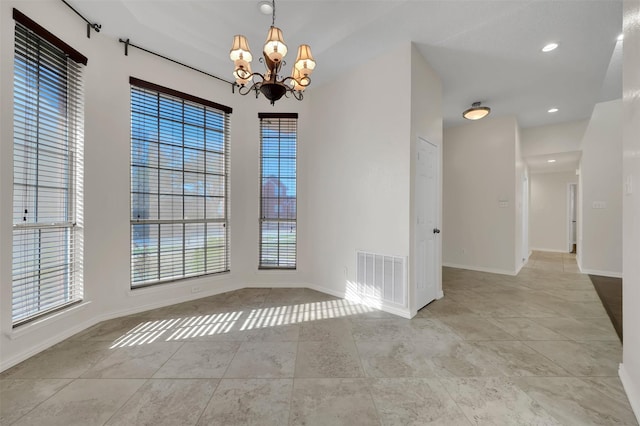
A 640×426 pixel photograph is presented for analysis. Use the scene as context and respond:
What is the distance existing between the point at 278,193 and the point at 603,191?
20.5 feet

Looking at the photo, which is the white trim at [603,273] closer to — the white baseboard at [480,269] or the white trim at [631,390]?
the white baseboard at [480,269]

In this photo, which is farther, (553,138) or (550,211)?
(550,211)

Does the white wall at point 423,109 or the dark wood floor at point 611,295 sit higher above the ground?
the white wall at point 423,109

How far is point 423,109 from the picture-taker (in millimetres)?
3174

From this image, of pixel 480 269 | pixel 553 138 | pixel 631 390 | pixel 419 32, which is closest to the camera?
pixel 631 390

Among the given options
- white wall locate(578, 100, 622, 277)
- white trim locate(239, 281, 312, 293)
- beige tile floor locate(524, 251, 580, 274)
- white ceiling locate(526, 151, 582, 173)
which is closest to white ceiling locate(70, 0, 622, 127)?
white wall locate(578, 100, 622, 277)

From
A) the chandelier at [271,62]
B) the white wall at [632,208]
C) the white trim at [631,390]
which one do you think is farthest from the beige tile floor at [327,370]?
the chandelier at [271,62]

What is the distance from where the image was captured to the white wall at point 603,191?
4.76 m

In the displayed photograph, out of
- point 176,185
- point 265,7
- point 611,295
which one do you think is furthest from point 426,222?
point 176,185

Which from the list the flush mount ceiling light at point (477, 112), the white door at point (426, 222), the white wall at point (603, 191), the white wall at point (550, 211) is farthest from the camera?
the white wall at point (550, 211)

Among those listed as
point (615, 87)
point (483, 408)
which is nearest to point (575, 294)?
point (615, 87)

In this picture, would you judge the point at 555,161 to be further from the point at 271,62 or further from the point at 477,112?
the point at 271,62

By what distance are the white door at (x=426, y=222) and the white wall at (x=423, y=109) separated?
98 mm

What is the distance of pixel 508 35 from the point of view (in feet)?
8.79
